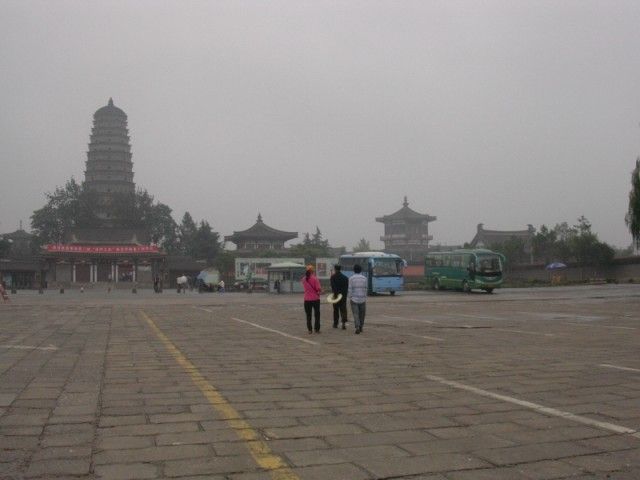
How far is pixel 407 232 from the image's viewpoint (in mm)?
92125

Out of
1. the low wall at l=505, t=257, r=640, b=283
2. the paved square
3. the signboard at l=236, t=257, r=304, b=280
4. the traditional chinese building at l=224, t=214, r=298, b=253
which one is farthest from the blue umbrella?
the paved square

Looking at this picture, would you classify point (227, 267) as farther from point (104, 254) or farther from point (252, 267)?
point (252, 267)

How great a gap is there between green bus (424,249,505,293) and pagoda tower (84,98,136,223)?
51.7 m

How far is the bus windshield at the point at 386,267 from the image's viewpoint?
30.6 metres

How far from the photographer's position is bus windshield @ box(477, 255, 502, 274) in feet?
102

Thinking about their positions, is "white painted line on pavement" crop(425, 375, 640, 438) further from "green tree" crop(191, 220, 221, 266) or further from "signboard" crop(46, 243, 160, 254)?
"green tree" crop(191, 220, 221, 266)

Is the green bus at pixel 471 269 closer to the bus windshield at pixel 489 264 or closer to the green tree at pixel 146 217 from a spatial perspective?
the bus windshield at pixel 489 264

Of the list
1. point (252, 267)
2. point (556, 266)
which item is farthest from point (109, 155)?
point (556, 266)

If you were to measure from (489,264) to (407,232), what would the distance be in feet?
201

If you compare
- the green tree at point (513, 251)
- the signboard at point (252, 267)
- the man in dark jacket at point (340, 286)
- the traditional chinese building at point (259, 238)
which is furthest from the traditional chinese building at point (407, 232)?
the man in dark jacket at point (340, 286)

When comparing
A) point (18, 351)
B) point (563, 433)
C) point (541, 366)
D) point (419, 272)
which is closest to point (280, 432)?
point (563, 433)

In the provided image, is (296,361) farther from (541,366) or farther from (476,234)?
(476,234)

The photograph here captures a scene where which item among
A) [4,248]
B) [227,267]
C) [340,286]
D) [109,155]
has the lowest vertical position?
[340,286]

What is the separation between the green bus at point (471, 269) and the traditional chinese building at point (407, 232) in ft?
182
